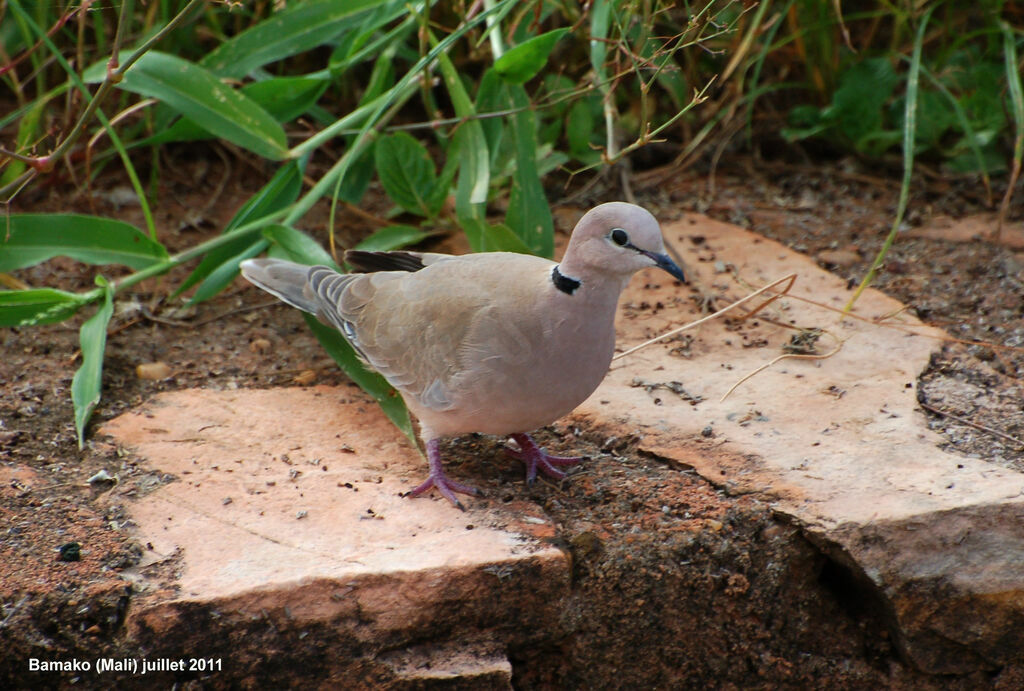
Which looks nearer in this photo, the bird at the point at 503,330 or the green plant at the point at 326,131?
the bird at the point at 503,330

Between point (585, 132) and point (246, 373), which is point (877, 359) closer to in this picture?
point (585, 132)

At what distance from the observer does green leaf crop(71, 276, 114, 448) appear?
8.56ft

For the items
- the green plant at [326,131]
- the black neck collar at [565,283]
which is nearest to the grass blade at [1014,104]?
the green plant at [326,131]

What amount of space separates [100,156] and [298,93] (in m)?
0.81

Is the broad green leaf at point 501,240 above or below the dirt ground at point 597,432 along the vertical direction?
above

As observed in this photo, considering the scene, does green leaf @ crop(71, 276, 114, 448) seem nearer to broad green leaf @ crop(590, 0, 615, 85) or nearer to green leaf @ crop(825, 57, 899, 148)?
broad green leaf @ crop(590, 0, 615, 85)

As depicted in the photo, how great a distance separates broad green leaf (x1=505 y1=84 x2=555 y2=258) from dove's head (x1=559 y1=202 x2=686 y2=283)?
0.80 meters

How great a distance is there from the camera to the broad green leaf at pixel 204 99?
3057mm

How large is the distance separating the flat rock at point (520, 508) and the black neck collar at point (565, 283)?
52 centimetres

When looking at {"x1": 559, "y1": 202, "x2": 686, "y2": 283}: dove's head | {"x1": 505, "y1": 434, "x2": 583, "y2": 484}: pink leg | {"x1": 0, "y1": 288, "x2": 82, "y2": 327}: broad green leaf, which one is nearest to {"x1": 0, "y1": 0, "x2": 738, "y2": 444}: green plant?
{"x1": 0, "y1": 288, "x2": 82, "y2": 327}: broad green leaf

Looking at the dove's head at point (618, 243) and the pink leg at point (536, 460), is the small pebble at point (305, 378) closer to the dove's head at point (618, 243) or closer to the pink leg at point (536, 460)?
the pink leg at point (536, 460)

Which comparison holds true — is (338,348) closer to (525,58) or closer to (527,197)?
(527,197)

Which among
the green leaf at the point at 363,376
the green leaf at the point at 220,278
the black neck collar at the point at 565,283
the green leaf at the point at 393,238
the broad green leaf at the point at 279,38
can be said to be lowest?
the green leaf at the point at 363,376

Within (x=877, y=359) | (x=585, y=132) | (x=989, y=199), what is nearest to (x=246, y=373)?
(x=585, y=132)
